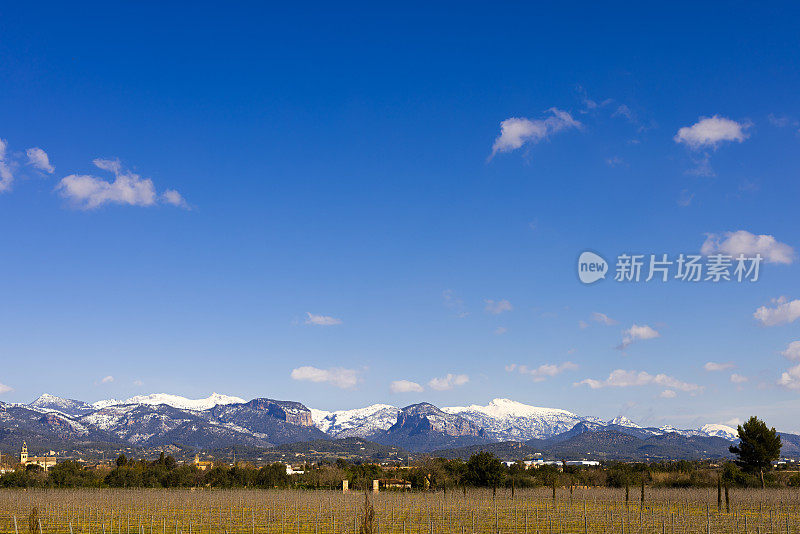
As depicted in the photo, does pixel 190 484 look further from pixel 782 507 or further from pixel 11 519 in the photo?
pixel 782 507

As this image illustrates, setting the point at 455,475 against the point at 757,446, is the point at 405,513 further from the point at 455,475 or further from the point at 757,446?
the point at 757,446

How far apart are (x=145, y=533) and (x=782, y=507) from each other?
5576cm

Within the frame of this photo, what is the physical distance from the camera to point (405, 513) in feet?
205

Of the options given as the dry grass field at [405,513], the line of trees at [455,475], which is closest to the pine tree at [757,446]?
the line of trees at [455,475]

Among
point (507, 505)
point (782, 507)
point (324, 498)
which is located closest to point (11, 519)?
point (324, 498)

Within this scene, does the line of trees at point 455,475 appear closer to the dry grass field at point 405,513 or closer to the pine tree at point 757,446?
the pine tree at point 757,446

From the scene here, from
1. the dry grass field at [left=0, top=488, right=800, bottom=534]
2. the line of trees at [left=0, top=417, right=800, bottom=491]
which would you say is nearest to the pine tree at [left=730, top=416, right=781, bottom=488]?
the line of trees at [left=0, top=417, right=800, bottom=491]

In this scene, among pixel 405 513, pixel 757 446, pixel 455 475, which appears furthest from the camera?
pixel 455 475

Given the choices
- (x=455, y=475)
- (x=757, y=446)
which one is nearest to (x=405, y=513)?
(x=455, y=475)

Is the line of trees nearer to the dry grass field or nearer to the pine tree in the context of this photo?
the pine tree

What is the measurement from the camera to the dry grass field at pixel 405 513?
4925cm

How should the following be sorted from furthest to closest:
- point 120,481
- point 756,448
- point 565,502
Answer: point 120,481
point 756,448
point 565,502

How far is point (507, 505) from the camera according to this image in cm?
6988

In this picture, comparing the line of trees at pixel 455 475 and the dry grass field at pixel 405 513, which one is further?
the line of trees at pixel 455 475
